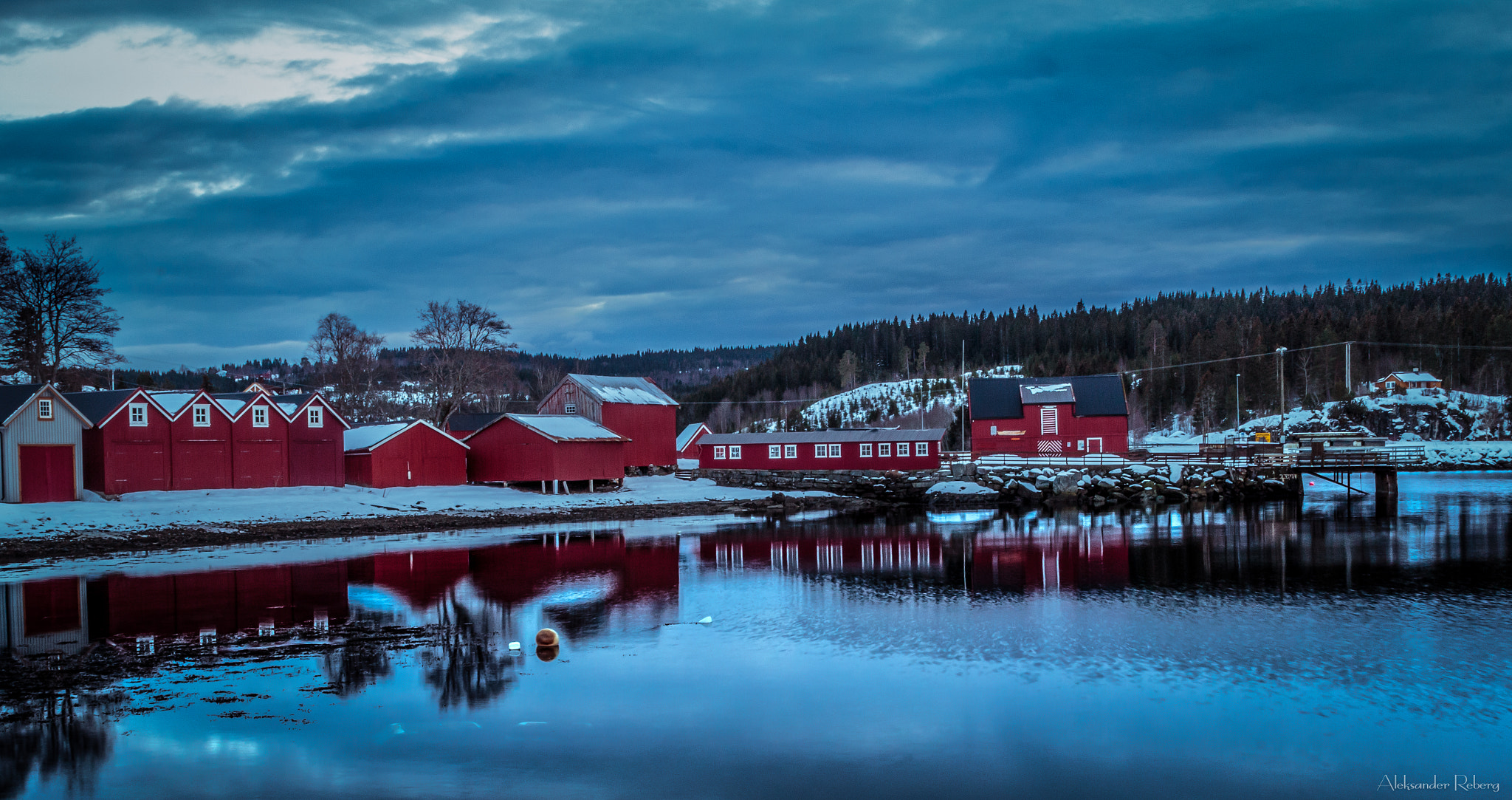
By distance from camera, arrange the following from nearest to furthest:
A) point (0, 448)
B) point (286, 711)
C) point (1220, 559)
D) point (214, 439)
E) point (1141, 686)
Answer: point (286, 711), point (1141, 686), point (1220, 559), point (0, 448), point (214, 439)

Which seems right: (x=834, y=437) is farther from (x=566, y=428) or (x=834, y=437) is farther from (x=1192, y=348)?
(x=1192, y=348)

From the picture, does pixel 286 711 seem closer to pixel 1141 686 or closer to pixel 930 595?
pixel 1141 686

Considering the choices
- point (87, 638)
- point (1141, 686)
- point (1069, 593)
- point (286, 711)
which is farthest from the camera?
point (1069, 593)

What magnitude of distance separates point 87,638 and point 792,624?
12.8 metres

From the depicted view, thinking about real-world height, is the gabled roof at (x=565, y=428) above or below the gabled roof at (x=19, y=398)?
below

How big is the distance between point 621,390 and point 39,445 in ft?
101

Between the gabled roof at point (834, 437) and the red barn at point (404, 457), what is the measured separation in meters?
19.7

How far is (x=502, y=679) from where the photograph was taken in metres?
14.4

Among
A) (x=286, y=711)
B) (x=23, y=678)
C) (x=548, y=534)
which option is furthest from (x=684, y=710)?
(x=548, y=534)

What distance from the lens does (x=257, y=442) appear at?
4125 cm

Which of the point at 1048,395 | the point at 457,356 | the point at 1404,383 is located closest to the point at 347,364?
the point at 457,356

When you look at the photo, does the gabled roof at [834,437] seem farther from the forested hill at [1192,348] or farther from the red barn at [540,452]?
the forested hill at [1192,348]


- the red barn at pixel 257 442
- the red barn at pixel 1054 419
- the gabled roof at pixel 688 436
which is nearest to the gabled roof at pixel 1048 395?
the red barn at pixel 1054 419

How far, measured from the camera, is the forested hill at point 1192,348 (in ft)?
367
